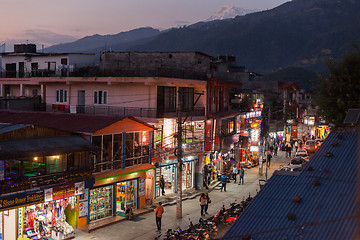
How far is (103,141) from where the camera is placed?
87.3 ft

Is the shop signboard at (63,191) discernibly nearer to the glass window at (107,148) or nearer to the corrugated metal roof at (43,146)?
the corrugated metal roof at (43,146)

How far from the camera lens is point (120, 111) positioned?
115 feet

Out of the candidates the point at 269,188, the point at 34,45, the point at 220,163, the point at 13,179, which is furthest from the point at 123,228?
the point at 34,45

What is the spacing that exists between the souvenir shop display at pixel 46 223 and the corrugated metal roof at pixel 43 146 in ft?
10.1

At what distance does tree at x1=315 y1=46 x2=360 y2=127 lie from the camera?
2275cm

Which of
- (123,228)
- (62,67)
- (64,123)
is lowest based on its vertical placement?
(123,228)

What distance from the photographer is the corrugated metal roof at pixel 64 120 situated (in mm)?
26198

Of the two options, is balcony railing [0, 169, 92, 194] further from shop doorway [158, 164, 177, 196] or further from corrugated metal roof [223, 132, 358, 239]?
corrugated metal roof [223, 132, 358, 239]

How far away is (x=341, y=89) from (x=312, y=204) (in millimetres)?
12152

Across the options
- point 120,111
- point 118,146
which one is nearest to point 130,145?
point 118,146

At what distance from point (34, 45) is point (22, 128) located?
32471mm

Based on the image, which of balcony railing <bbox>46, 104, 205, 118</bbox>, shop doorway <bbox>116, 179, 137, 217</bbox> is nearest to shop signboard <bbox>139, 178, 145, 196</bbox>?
shop doorway <bbox>116, 179, 137, 217</bbox>

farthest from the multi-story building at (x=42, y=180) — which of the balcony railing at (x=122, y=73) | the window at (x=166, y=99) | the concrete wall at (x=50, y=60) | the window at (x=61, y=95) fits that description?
the concrete wall at (x=50, y=60)

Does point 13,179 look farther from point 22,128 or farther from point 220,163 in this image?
point 220,163
